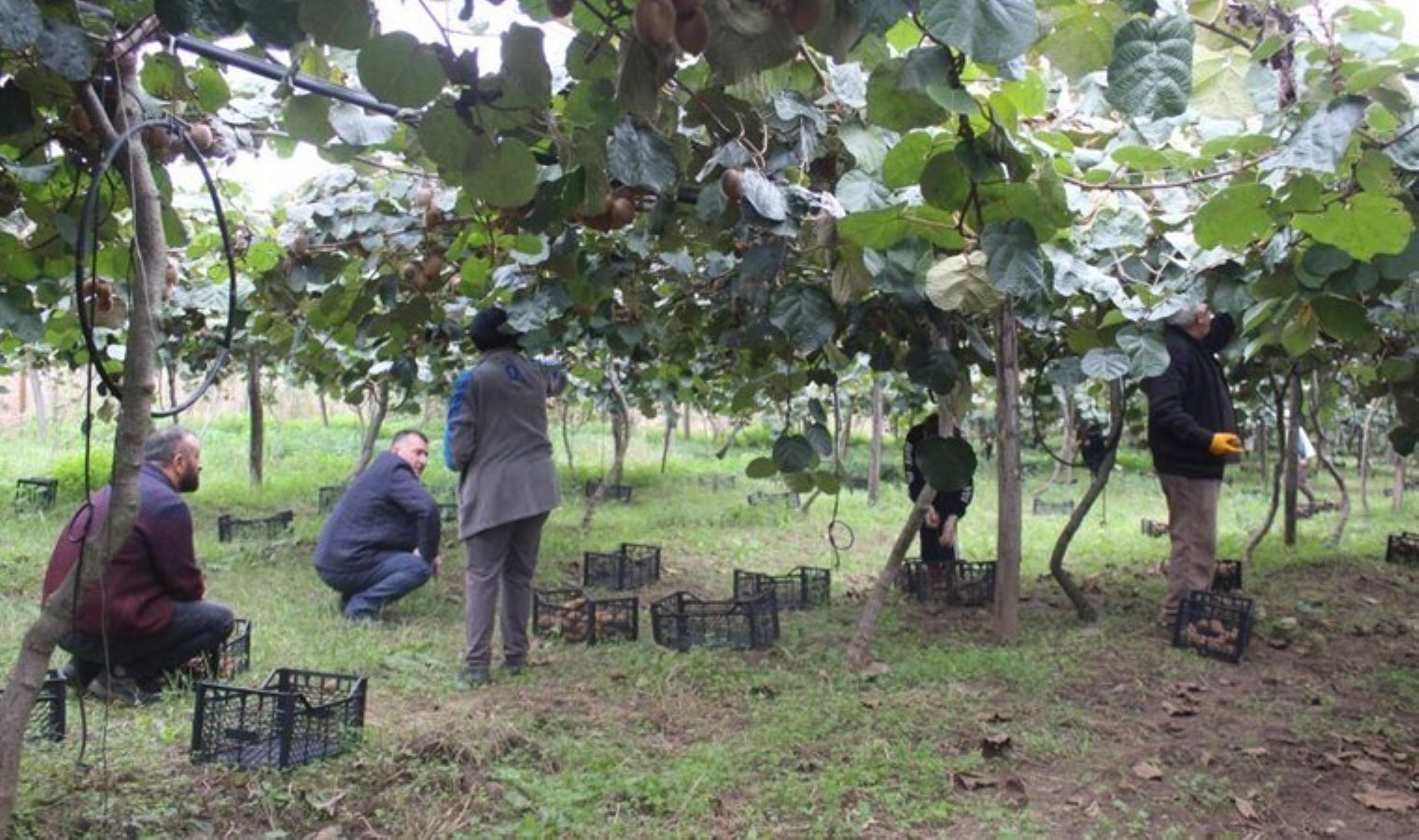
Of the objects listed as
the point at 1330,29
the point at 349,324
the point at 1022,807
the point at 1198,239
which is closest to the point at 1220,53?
the point at 1330,29

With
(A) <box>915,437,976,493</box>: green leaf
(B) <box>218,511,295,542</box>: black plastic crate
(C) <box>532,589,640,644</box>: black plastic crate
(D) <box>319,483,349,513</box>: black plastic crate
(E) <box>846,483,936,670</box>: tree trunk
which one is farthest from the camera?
(D) <box>319,483,349,513</box>: black plastic crate

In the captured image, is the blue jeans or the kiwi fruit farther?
the blue jeans

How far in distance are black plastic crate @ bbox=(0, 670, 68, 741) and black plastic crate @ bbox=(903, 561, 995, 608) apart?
4.08m

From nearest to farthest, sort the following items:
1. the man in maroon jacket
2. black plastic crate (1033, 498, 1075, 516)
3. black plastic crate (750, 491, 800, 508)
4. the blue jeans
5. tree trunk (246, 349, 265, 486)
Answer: the man in maroon jacket < the blue jeans < tree trunk (246, 349, 265, 486) < black plastic crate (750, 491, 800, 508) < black plastic crate (1033, 498, 1075, 516)

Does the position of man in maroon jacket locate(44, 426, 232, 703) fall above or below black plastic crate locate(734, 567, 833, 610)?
above

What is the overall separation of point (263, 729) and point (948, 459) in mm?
2105

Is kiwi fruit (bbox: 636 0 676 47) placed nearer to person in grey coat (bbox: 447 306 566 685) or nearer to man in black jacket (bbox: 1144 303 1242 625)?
person in grey coat (bbox: 447 306 566 685)

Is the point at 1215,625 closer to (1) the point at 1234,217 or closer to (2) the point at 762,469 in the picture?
(2) the point at 762,469

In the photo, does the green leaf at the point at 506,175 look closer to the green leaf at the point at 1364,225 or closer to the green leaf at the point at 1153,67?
the green leaf at the point at 1153,67

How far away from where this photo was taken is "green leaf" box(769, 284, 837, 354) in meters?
2.40

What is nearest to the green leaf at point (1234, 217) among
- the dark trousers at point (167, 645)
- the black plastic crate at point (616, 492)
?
the dark trousers at point (167, 645)

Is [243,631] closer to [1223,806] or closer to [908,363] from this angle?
[908,363]

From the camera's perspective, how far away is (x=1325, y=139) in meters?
1.73

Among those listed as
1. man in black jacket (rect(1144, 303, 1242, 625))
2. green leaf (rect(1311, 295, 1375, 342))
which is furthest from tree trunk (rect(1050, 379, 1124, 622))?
green leaf (rect(1311, 295, 1375, 342))
